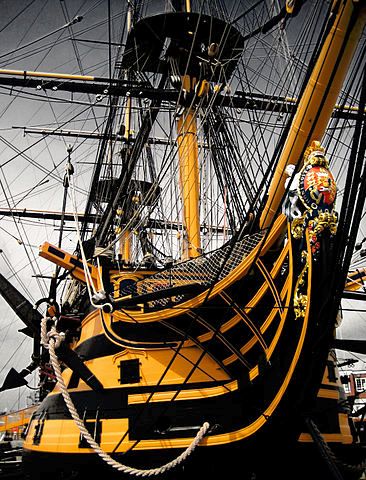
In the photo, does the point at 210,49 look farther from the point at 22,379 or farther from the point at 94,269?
the point at 22,379

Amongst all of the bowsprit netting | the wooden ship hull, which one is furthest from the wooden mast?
the bowsprit netting

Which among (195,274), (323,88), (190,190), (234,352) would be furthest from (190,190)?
(323,88)

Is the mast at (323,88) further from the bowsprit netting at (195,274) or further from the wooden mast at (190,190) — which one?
the wooden mast at (190,190)

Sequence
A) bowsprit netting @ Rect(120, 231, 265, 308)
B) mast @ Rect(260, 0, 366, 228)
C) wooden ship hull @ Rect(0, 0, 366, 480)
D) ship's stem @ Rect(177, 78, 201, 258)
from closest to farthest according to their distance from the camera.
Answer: mast @ Rect(260, 0, 366, 228)
wooden ship hull @ Rect(0, 0, 366, 480)
bowsprit netting @ Rect(120, 231, 265, 308)
ship's stem @ Rect(177, 78, 201, 258)

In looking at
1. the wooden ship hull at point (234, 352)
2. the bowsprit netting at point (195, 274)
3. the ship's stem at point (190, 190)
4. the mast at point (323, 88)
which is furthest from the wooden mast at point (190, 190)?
the mast at point (323, 88)

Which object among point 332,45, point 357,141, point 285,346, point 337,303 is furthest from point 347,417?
point 332,45

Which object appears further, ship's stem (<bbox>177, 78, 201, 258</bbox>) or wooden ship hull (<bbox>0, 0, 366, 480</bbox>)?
ship's stem (<bbox>177, 78, 201, 258</bbox>)

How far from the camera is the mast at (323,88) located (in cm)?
488

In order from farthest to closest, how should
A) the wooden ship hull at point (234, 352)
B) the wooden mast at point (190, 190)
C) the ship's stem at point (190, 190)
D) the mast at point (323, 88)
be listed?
the ship's stem at point (190, 190) → the wooden mast at point (190, 190) → the wooden ship hull at point (234, 352) → the mast at point (323, 88)

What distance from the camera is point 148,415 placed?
22.2 feet

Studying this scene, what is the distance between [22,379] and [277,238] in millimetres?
8189

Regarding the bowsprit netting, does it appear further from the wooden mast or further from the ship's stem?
the ship's stem

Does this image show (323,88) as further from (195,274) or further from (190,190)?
(190,190)

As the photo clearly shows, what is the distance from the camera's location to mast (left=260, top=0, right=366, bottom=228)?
4.88 meters
